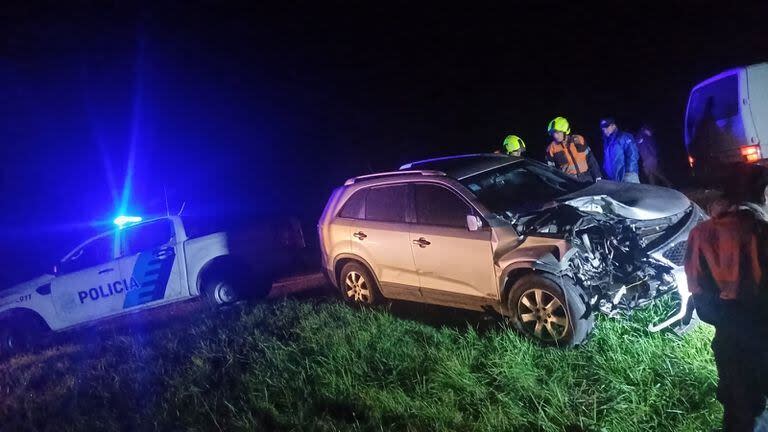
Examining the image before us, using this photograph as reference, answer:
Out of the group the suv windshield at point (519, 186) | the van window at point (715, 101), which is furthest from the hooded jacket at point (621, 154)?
the suv windshield at point (519, 186)

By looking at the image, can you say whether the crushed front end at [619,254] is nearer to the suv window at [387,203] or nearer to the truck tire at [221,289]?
the suv window at [387,203]

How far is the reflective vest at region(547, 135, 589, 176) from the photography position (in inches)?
304

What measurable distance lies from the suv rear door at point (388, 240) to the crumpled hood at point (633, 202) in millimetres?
1622

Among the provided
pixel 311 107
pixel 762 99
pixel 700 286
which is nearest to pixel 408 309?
pixel 700 286

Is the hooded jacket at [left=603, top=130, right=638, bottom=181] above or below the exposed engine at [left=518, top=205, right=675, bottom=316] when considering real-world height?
above

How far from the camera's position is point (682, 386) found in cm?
368

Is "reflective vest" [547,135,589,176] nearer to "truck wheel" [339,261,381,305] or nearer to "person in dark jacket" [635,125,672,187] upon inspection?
"person in dark jacket" [635,125,672,187]

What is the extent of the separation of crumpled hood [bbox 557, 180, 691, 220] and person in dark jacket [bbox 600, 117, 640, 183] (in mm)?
2178

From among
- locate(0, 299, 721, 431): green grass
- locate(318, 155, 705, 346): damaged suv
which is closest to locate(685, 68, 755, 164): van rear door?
locate(318, 155, 705, 346): damaged suv

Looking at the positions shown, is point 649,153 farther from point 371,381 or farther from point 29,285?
point 29,285

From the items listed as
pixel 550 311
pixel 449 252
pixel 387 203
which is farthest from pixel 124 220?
pixel 550 311

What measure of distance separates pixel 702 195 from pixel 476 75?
81.5 feet

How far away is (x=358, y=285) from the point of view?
6.70m

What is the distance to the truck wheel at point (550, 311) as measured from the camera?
15.0 ft
